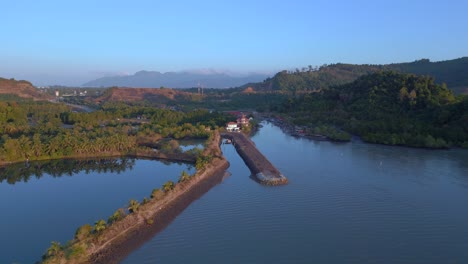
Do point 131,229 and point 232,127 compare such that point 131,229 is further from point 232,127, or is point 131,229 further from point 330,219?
point 232,127

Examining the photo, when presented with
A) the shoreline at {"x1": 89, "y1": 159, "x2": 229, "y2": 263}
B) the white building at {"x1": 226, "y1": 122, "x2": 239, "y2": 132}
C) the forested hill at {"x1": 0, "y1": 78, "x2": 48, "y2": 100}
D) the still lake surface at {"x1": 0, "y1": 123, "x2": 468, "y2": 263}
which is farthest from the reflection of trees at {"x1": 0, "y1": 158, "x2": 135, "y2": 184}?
the forested hill at {"x1": 0, "y1": 78, "x2": 48, "y2": 100}

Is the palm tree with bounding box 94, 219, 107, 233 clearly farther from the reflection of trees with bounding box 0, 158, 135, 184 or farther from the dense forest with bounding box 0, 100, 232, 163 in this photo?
the dense forest with bounding box 0, 100, 232, 163

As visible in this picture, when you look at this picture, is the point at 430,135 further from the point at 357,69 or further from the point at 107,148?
Answer: the point at 357,69

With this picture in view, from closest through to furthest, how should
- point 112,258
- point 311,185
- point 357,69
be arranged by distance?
point 112,258
point 311,185
point 357,69

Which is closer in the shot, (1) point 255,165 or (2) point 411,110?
(1) point 255,165

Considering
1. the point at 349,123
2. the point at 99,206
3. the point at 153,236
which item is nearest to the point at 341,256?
the point at 153,236

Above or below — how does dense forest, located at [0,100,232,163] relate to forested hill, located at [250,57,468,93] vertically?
below
